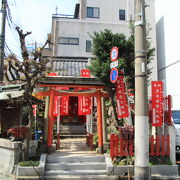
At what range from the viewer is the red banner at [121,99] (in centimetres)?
1096

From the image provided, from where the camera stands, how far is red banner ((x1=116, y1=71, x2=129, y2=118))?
11.0 m

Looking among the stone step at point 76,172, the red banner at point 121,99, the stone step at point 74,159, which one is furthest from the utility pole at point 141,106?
the stone step at point 74,159

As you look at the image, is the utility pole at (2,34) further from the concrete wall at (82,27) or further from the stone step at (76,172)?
the concrete wall at (82,27)

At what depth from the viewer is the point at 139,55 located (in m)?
7.39

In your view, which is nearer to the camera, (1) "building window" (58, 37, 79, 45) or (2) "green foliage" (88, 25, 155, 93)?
(2) "green foliage" (88, 25, 155, 93)

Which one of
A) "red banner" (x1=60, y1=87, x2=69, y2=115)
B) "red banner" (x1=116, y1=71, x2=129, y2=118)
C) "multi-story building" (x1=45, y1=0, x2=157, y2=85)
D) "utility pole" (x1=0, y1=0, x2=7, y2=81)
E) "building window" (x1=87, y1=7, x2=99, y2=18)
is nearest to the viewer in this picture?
"red banner" (x1=116, y1=71, x2=129, y2=118)

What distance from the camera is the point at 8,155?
10617 mm

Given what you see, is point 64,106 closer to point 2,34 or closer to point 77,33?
point 2,34

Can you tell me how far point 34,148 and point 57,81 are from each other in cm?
341

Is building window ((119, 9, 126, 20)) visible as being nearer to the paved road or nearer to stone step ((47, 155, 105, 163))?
stone step ((47, 155, 105, 163))

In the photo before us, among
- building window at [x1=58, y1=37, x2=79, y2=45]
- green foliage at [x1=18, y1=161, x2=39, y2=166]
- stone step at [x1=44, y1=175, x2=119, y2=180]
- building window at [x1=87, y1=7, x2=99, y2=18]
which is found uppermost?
building window at [x1=87, y1=7, x2=99, y2=18]

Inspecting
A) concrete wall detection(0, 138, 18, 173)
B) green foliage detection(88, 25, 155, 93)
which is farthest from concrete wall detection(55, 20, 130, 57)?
concrete wall detection(0, 138, 18, 173)

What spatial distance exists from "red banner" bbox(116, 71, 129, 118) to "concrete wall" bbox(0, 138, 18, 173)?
4.92 m

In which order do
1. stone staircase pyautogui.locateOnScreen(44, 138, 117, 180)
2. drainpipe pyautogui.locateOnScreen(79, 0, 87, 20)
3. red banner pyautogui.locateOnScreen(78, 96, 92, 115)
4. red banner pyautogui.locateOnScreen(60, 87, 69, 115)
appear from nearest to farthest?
stone staircase pyautogui.locateOnScreen(44, 138, 117, 180), red banner pyautogui.locateOnScreen(78, 96, 92, 115), red banner pyautogui.locateOnScreen(60, 87, 69, 115), drainpipe pyautogui.locateOnScreen(79, 0, 87, 20)
